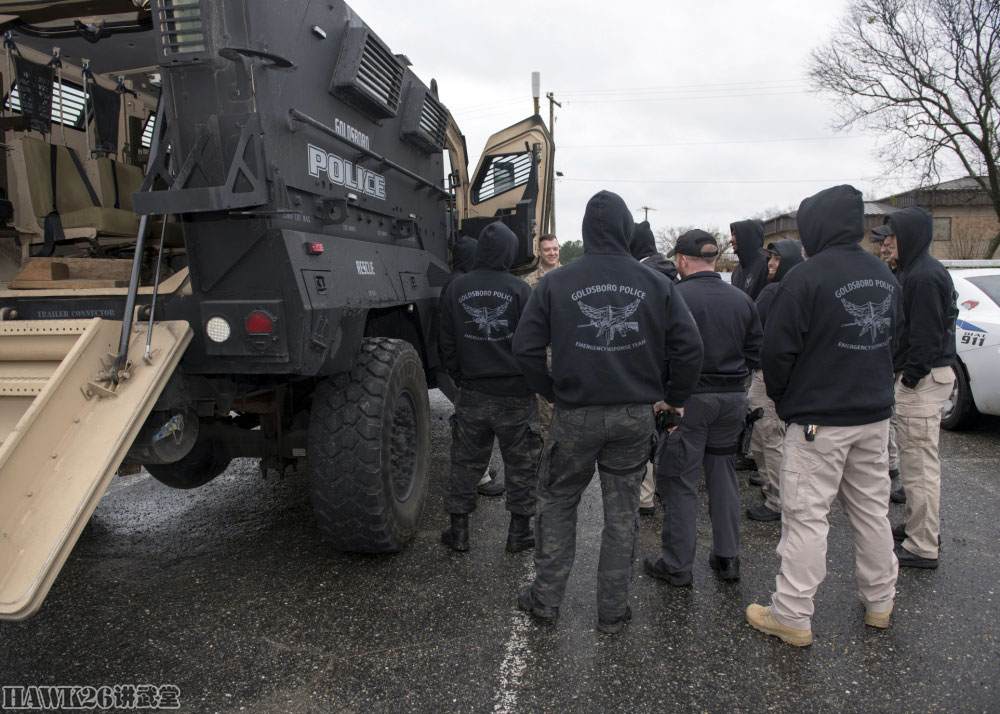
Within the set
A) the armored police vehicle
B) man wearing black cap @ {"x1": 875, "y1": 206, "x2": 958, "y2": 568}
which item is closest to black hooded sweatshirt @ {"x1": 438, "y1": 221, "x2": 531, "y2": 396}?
the armored police vehicle

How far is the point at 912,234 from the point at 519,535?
2.70 meters

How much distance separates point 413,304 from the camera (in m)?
4.14

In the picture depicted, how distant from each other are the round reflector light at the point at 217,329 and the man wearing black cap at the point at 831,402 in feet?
7.58

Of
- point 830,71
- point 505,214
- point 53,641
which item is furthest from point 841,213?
point 830,71

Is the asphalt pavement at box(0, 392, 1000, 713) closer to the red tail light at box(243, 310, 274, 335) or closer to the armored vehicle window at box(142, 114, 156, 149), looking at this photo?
the red tail light at box(243, 310, 274, 335)

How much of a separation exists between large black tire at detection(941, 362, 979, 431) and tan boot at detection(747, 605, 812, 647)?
→ 427 cm

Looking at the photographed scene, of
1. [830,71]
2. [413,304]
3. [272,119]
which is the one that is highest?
[830,71]

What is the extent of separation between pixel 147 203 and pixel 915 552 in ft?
13.3

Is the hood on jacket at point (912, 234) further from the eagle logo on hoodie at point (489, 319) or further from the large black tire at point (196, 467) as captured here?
the large black tire at point (196, 467)

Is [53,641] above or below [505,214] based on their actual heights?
below

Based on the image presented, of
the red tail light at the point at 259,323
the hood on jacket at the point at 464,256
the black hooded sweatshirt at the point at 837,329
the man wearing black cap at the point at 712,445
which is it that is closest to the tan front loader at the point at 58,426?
the red tail light at the point at 259,323

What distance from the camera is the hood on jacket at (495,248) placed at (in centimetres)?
382

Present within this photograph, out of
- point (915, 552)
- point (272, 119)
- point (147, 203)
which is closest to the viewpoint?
point (147, 203)

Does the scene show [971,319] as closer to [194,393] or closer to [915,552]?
[915,552]
